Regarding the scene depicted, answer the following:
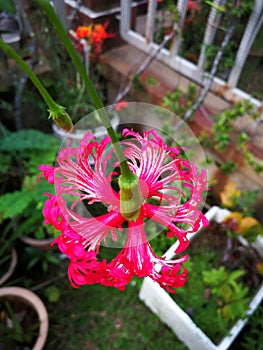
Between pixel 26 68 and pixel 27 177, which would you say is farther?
pixel 27 177

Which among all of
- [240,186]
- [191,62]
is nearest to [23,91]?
[191,62]

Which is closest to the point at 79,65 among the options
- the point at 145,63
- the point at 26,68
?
the point at 26,68

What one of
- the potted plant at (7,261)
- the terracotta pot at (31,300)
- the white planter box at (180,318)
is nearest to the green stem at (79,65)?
the white planter box at (180,318)

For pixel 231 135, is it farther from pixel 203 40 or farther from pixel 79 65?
pixel 79 65

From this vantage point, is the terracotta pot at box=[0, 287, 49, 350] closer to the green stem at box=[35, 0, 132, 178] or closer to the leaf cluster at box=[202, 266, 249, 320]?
the leaf cluster at box=[202, 266, 249, 320]

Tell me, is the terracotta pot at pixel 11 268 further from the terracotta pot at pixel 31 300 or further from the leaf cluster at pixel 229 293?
the leaf cluster at pixel 229 293

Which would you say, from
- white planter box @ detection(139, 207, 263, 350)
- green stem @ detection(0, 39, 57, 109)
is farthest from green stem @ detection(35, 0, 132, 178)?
white planter box @ detection(139, 207, 263, 350)
